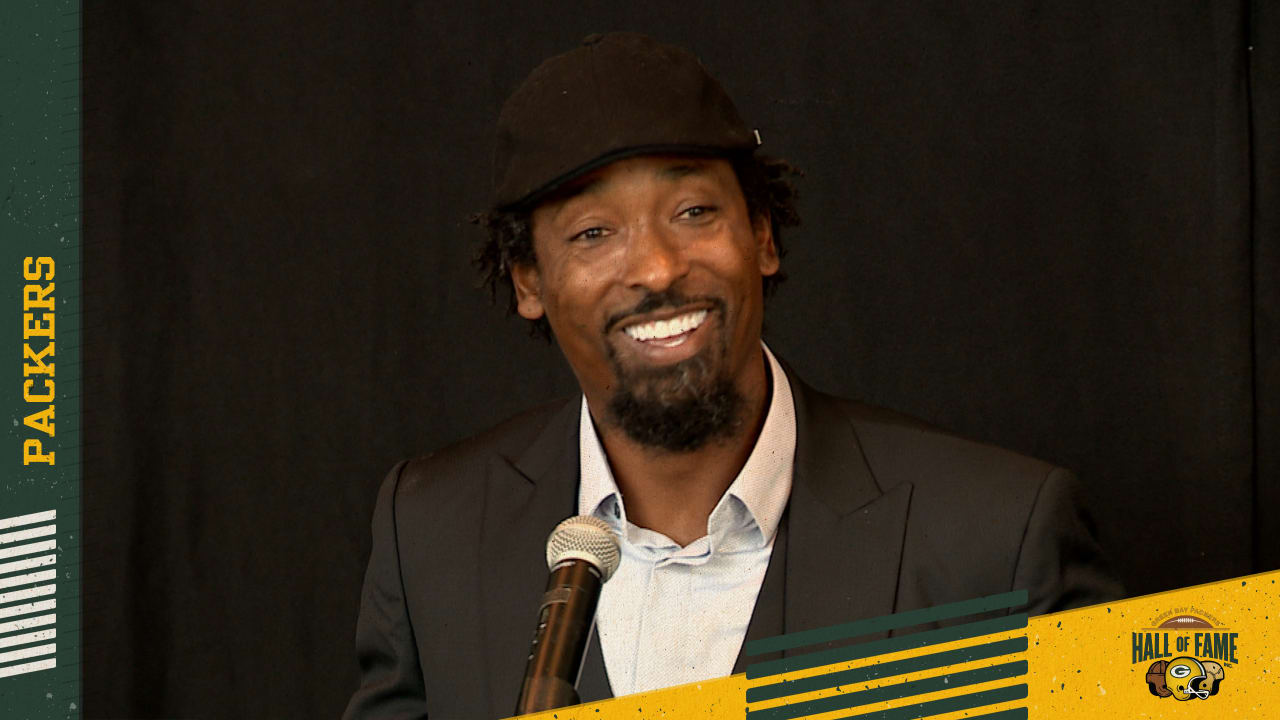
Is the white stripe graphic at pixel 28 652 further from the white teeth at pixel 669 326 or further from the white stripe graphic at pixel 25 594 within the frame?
the white teeth at pixel 669 326

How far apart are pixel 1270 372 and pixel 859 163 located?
0.74 metres

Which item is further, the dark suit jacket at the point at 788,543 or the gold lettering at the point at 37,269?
the gold lettering at the point at 37,269

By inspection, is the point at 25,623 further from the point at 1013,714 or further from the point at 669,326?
the point at 1013,714

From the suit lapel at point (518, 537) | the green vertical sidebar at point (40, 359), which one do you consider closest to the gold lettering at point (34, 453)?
the green vertical sidebar at point (40, 359)

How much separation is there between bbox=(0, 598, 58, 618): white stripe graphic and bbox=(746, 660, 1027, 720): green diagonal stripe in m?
1.45

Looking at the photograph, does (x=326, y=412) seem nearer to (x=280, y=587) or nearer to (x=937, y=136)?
(x=280, y=587)

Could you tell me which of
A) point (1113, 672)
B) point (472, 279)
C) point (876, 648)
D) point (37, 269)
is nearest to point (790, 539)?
point (876, 648)

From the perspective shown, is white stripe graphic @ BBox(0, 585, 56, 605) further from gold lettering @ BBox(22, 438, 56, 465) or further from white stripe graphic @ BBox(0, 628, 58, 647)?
gold lettering @ BBox(22, 438, 56, 465)

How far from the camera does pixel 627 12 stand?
2.62 metres

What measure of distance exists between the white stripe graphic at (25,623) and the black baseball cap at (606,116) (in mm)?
1219

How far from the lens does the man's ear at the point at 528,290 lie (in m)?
1.99

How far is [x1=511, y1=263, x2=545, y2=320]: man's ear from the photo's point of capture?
1993 millimetres

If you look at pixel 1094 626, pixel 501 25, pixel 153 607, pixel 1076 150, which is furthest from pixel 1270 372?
pixel 153 607

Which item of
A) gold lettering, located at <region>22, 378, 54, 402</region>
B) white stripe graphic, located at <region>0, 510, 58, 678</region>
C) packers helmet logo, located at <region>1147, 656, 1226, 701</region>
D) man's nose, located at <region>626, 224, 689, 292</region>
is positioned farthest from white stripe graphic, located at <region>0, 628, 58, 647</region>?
packers helmet logo, located at <region>1147, 656, 1226, 701</region>
